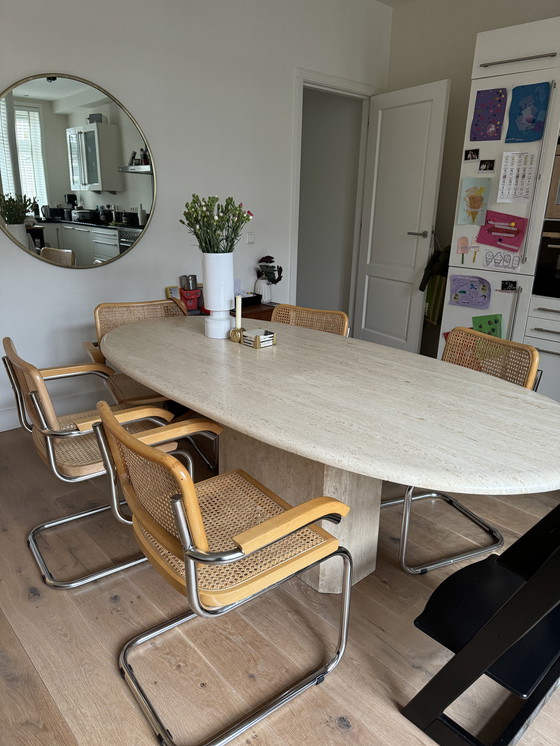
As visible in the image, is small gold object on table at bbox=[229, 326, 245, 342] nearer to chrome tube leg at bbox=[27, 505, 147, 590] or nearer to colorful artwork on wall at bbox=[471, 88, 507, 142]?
chrome tube leg at bbox=[27, 505, 147, 590]

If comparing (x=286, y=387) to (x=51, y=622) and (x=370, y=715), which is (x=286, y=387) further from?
(x=51, y=622)

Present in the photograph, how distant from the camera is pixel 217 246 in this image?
216 cm

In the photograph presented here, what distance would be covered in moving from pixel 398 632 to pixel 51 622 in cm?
114

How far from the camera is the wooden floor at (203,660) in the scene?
1384mm

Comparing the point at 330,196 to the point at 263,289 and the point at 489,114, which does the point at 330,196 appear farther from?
the point at 489,114

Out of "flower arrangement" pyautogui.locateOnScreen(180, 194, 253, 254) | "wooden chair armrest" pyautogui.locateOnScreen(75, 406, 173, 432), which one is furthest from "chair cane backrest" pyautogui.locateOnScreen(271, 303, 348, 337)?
"wooden chair armrest" pyautogui.locateOnScreen(75, 406, 173, 432)

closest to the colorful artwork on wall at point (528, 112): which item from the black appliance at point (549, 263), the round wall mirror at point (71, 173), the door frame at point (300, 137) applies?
the black appliance at point (549, 263)

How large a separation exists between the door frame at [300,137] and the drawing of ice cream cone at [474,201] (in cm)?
132

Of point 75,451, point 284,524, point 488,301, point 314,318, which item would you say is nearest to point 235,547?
point 284,524

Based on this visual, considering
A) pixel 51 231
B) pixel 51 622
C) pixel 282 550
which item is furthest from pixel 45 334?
pixel 282 550

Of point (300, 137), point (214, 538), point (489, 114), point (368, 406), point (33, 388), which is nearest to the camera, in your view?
point (214, 538)

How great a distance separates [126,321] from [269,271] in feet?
5.10

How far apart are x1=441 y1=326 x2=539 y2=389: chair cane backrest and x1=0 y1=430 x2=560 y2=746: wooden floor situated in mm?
729

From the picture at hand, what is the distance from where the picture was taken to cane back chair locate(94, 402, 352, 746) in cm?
112
